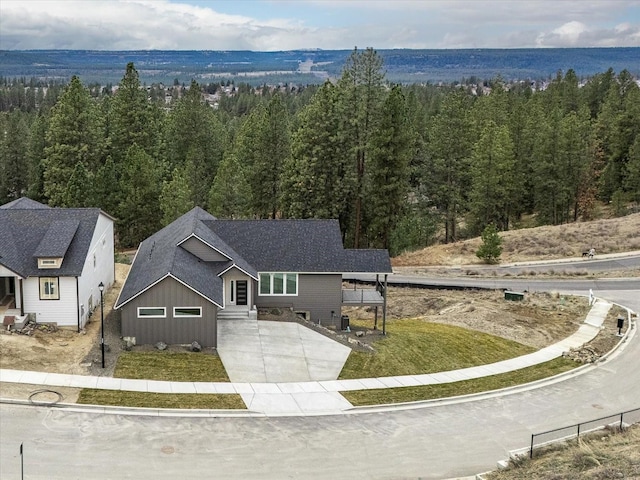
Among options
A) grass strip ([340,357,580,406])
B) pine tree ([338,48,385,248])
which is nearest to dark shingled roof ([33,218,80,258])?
grass strip ([340,357,580,406])

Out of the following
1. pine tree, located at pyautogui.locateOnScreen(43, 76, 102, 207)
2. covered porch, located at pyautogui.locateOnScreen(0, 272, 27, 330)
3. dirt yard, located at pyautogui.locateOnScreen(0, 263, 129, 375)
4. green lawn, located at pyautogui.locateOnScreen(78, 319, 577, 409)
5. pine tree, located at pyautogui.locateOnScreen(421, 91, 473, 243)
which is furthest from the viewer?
pine tree, located at pyautogui.locateOnScreen(421, 91, 473, 243)

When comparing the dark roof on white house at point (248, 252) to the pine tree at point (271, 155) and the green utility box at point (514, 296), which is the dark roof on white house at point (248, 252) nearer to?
the green utility box at point (514, 296)

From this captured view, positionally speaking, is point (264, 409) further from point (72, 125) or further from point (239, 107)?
point (239, 107)

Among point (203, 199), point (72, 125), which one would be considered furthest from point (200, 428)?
point (72, 125)

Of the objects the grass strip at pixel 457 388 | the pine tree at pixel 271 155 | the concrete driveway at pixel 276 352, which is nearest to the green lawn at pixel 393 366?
the grass strip at pixel 457 388

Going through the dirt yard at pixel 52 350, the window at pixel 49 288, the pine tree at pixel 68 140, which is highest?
the pine tree at pixel 68 140

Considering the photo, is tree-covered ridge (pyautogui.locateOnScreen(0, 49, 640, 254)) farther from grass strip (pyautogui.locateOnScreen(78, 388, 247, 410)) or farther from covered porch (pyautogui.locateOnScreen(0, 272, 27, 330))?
grass strip (pyautogui.locateOnScreen(78, 388, 247, 410))
